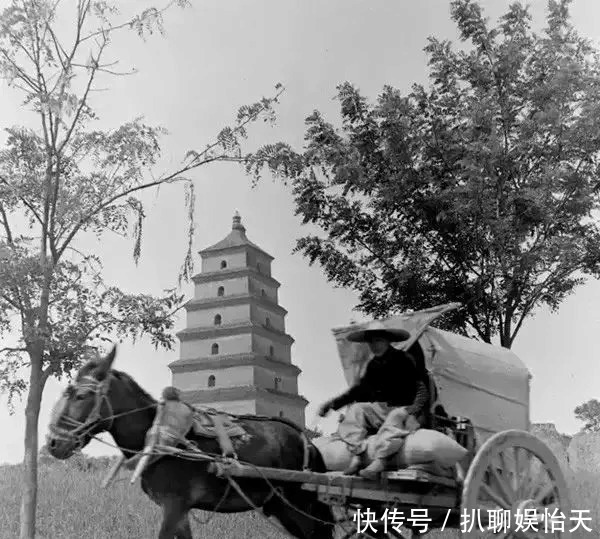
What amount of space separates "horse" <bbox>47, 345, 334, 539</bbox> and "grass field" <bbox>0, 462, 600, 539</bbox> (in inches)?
153

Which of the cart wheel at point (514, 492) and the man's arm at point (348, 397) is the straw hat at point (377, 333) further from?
the cart wheel at point (514, 492)

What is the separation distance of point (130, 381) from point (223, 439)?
2.65 feet

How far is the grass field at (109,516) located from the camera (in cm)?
1034

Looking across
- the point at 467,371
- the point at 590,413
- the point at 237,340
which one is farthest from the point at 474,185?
the point at 590,413

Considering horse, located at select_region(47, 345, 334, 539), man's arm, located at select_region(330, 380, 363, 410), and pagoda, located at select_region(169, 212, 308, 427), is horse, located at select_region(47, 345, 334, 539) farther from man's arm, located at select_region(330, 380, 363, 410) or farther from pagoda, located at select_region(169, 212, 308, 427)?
pagoda, located at select_region(169, 212, 308, 427)

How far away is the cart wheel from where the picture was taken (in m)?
5.98

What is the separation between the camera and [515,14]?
14.7 meters

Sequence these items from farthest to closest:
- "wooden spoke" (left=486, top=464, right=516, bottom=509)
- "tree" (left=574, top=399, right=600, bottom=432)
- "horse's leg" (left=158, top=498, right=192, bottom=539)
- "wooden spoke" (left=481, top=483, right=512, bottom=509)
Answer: "tree" (left=574, top=399, right=600, bottom=432) → "wooden spoke" (left=486, top=464, right=516, bottom=509) → "wooden spoke" (left=481, top=483, right=512, bottom=509) → "horse's leg" (left=158, top=498, right=192, bottom=539)

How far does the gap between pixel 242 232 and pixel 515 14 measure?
69.1ft

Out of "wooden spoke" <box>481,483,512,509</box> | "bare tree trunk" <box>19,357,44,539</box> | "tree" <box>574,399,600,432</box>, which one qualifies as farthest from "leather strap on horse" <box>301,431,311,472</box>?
"tree" <box>574,399,600,432</box>

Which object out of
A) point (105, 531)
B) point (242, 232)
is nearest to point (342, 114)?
point (105, 531)

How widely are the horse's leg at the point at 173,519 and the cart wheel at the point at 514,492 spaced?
2086 millimetres

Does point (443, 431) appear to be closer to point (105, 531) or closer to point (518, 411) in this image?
point (518, 411)

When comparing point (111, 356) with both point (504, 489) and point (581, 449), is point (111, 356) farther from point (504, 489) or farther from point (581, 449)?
point (581, 449)
